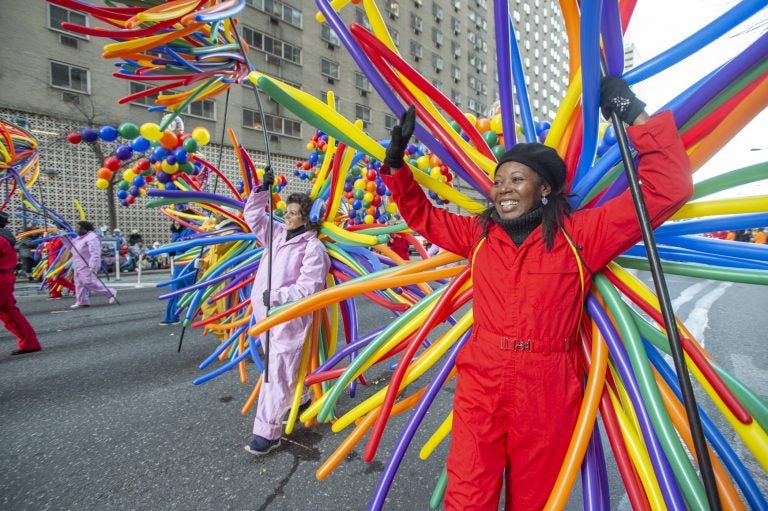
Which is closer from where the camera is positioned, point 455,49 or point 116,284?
point 116,284

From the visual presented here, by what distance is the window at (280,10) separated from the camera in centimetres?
1762

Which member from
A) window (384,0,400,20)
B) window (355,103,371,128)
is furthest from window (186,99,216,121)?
window (384,0,400,20)

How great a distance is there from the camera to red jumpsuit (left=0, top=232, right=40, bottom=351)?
4195mm

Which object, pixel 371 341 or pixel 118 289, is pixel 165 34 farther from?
pixel 118 289

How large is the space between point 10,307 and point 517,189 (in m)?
5.48

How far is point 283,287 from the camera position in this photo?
8.01 feet

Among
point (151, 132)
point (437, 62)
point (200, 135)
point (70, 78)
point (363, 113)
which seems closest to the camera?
point (151, 132)

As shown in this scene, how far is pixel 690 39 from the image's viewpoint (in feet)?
3.48

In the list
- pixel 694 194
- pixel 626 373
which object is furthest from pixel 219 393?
pixel 694 194

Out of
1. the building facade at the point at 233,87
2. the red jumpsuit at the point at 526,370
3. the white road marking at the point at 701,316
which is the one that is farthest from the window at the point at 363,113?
the red jumpsuit at the point at 526,370

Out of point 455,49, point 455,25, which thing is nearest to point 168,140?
point 455,49

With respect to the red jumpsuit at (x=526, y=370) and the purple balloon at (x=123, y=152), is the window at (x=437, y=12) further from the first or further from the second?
the red jumpsuit at (x=526, y=370)

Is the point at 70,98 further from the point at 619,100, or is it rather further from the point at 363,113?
the point at 619,100

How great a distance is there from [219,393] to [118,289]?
306 inches
